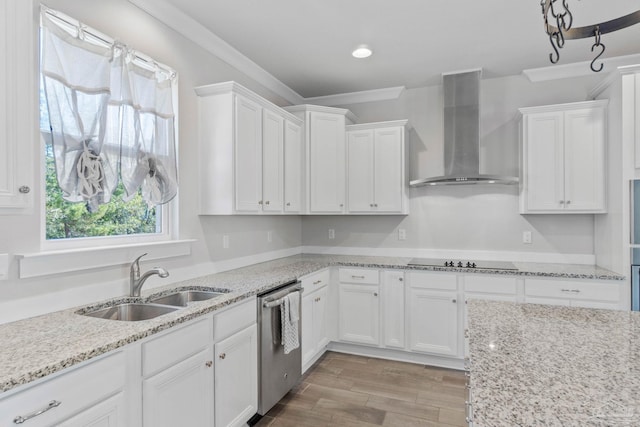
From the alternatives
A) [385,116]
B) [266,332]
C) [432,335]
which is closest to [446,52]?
[385,116]

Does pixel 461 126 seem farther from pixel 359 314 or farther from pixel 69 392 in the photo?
pixel 69 392

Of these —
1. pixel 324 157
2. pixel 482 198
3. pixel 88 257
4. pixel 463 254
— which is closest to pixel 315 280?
pixel 324 157

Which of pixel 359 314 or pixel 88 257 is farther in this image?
pixel 359 314

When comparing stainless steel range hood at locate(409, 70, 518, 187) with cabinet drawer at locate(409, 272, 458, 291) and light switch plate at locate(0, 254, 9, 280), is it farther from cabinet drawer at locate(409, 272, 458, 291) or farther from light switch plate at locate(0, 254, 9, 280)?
light switch plate at locate(0, 254, 9, 280)

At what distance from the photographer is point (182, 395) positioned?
182cm

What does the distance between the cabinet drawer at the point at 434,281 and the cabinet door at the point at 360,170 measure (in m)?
0.87

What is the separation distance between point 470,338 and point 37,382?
4.85ft

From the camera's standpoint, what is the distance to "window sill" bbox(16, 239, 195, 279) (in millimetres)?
1722

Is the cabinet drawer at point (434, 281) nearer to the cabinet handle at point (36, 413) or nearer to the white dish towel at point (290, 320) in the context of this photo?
the white dish towel at point (290, 320)

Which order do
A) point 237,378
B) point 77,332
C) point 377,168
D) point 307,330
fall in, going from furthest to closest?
1. point 377,168
2. point 307,330
3. point 237,378
4. point 77,332

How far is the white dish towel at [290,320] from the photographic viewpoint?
2645 millimetres

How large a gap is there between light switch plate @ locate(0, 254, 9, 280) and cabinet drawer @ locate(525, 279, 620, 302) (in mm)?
3437

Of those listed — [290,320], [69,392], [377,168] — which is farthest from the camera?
[377,168]

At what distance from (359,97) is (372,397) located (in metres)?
3.09
